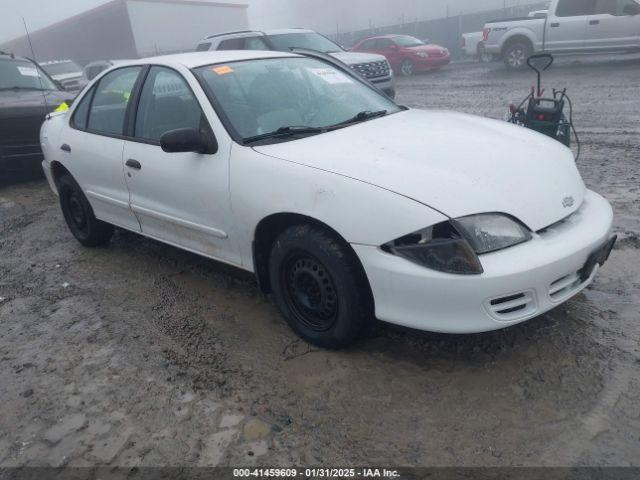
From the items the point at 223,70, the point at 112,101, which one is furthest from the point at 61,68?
the point at 223,70

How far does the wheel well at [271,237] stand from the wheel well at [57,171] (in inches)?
97.4

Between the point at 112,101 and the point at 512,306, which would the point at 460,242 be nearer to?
the point at 512,306

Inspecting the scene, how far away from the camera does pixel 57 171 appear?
5059 mm

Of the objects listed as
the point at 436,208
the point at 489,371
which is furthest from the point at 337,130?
the point at 489,371

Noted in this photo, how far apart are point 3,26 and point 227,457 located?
38801 mm

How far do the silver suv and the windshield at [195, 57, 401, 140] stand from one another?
23.7 feet

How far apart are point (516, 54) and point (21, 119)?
12.5 m

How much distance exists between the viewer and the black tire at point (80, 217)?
482 centimetres

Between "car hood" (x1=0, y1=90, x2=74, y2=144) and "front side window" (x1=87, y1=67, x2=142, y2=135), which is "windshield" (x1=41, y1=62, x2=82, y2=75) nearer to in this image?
"car hood" (x1=0, y1=90, x2=74, y2=144)

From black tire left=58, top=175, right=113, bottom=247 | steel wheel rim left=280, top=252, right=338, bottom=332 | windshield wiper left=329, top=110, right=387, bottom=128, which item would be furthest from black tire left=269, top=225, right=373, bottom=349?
black tire left=58, top=175, right=113, bottom=247

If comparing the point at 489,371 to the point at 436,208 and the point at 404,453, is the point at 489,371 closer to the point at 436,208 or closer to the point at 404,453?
the point at 404,453

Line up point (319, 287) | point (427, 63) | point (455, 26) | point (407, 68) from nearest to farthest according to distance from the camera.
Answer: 1. point (319, 287)
2. point (427, 63)
3. point (407, 68)
4. point (455, 26)

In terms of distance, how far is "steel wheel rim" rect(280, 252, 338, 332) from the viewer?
297 cm

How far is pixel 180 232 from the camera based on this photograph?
380cm
